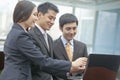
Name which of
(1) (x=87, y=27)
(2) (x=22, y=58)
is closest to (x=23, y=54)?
(2) (x=22, y=58)

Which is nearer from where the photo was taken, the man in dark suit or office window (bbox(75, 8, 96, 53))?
the man in dark suit

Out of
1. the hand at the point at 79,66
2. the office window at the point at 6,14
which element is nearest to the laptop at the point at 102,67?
the hand at the point at 79,66

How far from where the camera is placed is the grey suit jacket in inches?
50.7

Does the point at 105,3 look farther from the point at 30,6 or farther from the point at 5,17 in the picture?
the point at 30,6

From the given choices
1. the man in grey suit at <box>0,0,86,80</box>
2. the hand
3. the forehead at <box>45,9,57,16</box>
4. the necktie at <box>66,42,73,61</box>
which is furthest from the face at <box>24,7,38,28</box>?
the necktie at <box>66,42,73,61</box>

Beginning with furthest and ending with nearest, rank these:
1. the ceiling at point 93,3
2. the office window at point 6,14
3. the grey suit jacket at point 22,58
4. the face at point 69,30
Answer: the ceiling at point 93,3 < the office window at point 6,14 < the face at point 69,30 < the grey suit jacket at point 22,58

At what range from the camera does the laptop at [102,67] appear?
1291 millimetres

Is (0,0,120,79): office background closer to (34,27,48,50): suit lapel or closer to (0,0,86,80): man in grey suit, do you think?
(34,27,48,50): suit lapel

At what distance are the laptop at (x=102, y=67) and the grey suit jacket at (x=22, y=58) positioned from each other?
125mm

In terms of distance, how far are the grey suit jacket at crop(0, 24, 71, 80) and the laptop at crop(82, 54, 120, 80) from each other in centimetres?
13

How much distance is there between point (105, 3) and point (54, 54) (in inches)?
113

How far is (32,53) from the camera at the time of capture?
4.27ft

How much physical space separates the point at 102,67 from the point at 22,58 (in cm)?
47

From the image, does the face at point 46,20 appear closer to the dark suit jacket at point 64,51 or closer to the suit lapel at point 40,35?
the suit lapel at point 40,35
